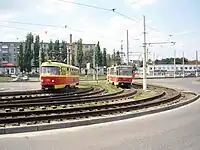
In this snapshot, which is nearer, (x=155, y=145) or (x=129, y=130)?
(x=155, y=145)

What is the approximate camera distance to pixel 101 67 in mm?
121062

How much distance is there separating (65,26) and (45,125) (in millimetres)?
33481

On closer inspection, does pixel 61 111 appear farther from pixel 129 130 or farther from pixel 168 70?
pixel 168 70

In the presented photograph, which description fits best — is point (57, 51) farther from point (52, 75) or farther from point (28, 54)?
point (52, 75)

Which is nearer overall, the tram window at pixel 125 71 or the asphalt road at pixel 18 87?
the asphalt road at pixel 18 87

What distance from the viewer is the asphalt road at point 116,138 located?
324 inches

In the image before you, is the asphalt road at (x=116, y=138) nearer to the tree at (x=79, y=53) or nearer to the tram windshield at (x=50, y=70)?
the tram windshield at (x=50, y=70)

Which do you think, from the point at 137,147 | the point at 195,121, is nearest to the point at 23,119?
the point at 137,147

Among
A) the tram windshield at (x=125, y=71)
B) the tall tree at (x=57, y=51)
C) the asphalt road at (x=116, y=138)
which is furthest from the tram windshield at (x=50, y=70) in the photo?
the tall tree at (x=57, y=51)

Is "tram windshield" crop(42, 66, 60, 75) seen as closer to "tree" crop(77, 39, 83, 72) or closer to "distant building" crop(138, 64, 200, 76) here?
"tree" crop(77, 39, 83, 72)

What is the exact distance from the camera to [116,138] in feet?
30.5

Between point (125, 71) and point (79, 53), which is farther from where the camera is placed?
point (79, 53)

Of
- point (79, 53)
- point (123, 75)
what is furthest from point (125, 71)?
point (79, 53)

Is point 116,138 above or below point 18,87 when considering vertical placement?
above
